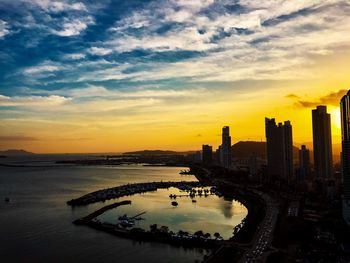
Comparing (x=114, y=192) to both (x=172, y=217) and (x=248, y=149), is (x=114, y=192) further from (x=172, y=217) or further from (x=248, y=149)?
(x=248, y=149)

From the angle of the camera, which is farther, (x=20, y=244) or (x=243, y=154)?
(x=243, y=154)

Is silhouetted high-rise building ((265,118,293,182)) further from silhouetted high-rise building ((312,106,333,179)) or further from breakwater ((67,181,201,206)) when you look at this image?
breakwater ((67,181,201,206))

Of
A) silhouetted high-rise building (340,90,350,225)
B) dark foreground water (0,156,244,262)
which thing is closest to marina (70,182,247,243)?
dark foreground water (0,156,244,262)

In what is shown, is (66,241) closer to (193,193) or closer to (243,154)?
(193,193)

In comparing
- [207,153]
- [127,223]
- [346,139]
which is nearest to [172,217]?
[127,223]

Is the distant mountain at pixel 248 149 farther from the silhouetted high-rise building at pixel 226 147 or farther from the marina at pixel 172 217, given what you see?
the marina at pixel 172 217

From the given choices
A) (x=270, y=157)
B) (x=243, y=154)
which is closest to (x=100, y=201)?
(x=270, y=157)

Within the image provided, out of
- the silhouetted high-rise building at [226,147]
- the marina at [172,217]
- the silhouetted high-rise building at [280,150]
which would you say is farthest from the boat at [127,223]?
the silhouetted high-rise building at [226,147]
